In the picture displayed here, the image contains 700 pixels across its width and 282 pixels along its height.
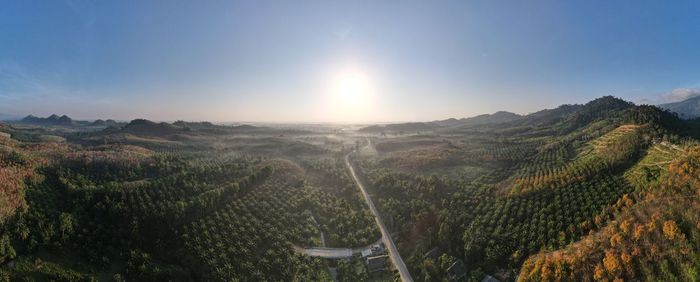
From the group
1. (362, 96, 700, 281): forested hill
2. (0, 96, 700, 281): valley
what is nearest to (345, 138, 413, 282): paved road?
(0, 96, 700, 281): valley

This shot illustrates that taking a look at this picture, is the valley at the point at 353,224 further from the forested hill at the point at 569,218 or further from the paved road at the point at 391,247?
the paved road at the point at 391,247

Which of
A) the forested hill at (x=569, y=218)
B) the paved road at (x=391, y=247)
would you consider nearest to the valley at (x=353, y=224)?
the forested hill at (x=569, y=218)

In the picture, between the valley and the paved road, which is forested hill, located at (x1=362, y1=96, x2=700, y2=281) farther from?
the paved road

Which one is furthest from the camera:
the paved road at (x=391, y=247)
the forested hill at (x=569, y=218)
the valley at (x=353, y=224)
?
the paved road at (x=391, y=247)

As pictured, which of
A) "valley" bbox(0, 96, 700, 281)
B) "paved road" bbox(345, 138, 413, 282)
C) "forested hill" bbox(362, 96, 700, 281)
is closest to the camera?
"forested hill" bbox(362, 96, 700, 281)

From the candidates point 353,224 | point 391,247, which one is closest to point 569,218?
point 391,247

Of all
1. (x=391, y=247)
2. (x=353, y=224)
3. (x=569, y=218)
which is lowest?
(x=391, y=247)

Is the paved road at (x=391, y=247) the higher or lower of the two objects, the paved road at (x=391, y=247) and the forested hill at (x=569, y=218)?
the lower

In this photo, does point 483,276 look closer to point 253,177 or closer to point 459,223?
point 459,223

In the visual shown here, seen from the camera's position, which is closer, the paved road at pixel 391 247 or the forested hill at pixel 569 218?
the forested hill at pixel 569 218

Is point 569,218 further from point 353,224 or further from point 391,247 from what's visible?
point 353,224

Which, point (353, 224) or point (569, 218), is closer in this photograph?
point (569, 218)

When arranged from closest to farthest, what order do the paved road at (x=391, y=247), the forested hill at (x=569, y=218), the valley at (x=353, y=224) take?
the forested hill at (x=569, y=218) < the valley at (x=353, y=224) < the paved road at (x=391, y=247)
